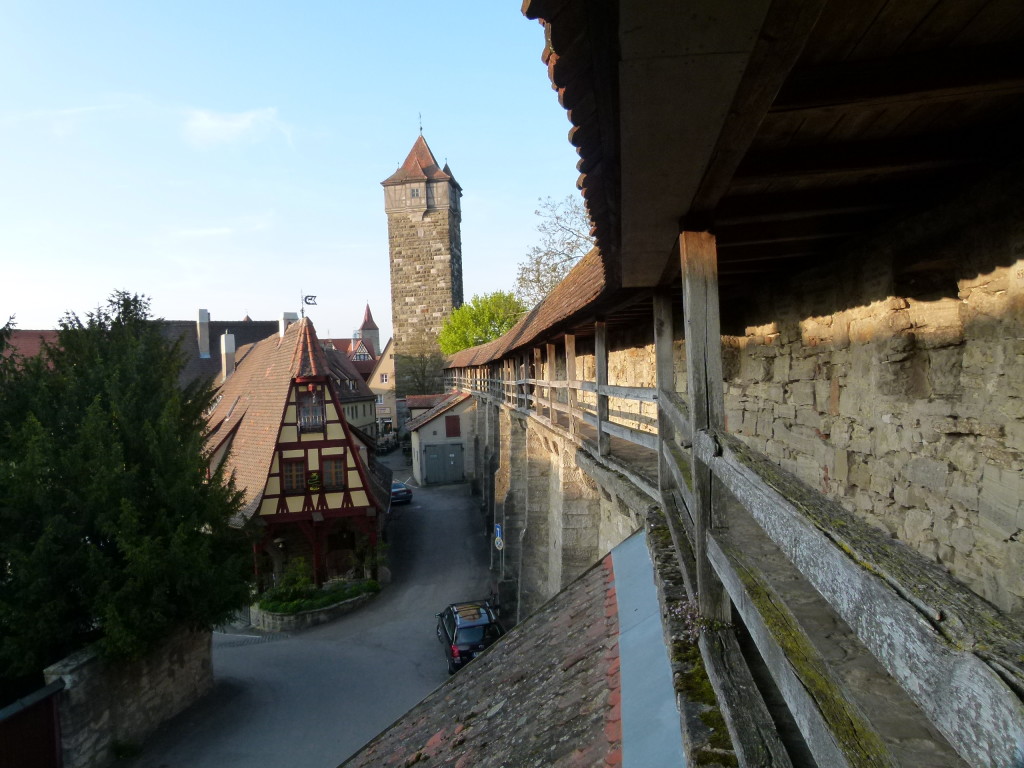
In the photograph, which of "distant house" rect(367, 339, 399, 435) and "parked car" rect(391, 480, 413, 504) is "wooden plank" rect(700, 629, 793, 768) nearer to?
"parked car" rect(391, 480, 413, 504)

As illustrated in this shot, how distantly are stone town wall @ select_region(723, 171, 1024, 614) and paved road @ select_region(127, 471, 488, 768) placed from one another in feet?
27.8

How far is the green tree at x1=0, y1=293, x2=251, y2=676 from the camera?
389 inches

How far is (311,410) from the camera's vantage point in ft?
54.1

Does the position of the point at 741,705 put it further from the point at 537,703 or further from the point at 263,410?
the point at 263,410

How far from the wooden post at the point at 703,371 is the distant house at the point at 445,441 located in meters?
26.1

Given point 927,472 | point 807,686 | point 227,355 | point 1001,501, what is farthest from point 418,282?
point 807,686

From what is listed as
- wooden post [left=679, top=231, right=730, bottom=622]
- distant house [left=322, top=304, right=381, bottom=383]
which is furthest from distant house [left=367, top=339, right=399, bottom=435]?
wooden post [left=679, top=231, right=730, bottom=622]

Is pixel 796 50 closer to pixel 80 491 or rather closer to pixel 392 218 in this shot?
pixel 80 491

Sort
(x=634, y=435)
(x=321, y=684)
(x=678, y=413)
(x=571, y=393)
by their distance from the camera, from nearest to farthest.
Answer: (x=678, y=413) → (x=634, y=435) → (x=571, y=393) → (x=321, y=684)

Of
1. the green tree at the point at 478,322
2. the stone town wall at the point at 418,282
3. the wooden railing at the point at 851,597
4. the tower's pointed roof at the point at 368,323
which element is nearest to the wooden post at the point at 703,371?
the wooden railing at the point at 851,597

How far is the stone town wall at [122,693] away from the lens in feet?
30.6

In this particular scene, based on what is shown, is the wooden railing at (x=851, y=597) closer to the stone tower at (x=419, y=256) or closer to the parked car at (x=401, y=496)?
the parked car at (x=401, y=496)

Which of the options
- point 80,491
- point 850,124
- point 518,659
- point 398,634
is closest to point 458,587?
point 398,634

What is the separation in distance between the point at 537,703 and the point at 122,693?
31.0 feet
